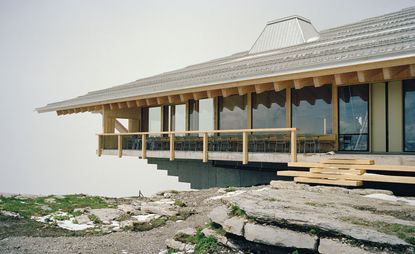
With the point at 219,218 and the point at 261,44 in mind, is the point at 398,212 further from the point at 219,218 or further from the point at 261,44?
the point at 261,44

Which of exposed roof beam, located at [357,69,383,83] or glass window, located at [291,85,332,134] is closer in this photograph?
exposed roof beam, located at [357,69,383,83]

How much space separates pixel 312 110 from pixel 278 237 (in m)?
7.99

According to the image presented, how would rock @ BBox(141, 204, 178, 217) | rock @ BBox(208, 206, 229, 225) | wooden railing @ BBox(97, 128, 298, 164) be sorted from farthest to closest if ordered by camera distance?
wooden railing @ BBox(97, 128, 298, 164) < rock @ BBox(141, 204, 178, 217) < rock @ BBox(208, 206, 229, 225)

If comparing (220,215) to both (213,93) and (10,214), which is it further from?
(213,93)

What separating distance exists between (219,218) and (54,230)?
4.29m

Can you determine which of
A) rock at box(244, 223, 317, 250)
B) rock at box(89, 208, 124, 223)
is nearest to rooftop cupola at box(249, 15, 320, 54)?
rock at box(89, 208, 124, 223)

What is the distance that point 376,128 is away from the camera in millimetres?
11164

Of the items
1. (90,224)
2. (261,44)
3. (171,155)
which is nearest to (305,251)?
(90,224)

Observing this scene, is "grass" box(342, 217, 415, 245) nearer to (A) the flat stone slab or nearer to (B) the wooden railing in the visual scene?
(A) the flat stone slab

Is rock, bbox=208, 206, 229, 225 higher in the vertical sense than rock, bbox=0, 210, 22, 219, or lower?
higher

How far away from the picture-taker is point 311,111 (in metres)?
12.4

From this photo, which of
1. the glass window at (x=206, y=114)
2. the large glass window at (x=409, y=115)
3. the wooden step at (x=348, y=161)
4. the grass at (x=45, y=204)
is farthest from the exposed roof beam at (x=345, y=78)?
the grass at (x=45, y=204)

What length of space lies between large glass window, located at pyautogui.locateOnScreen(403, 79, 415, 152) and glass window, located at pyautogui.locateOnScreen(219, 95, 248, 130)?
5689 millimetres

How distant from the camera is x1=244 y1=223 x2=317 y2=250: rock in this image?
16.1ft
